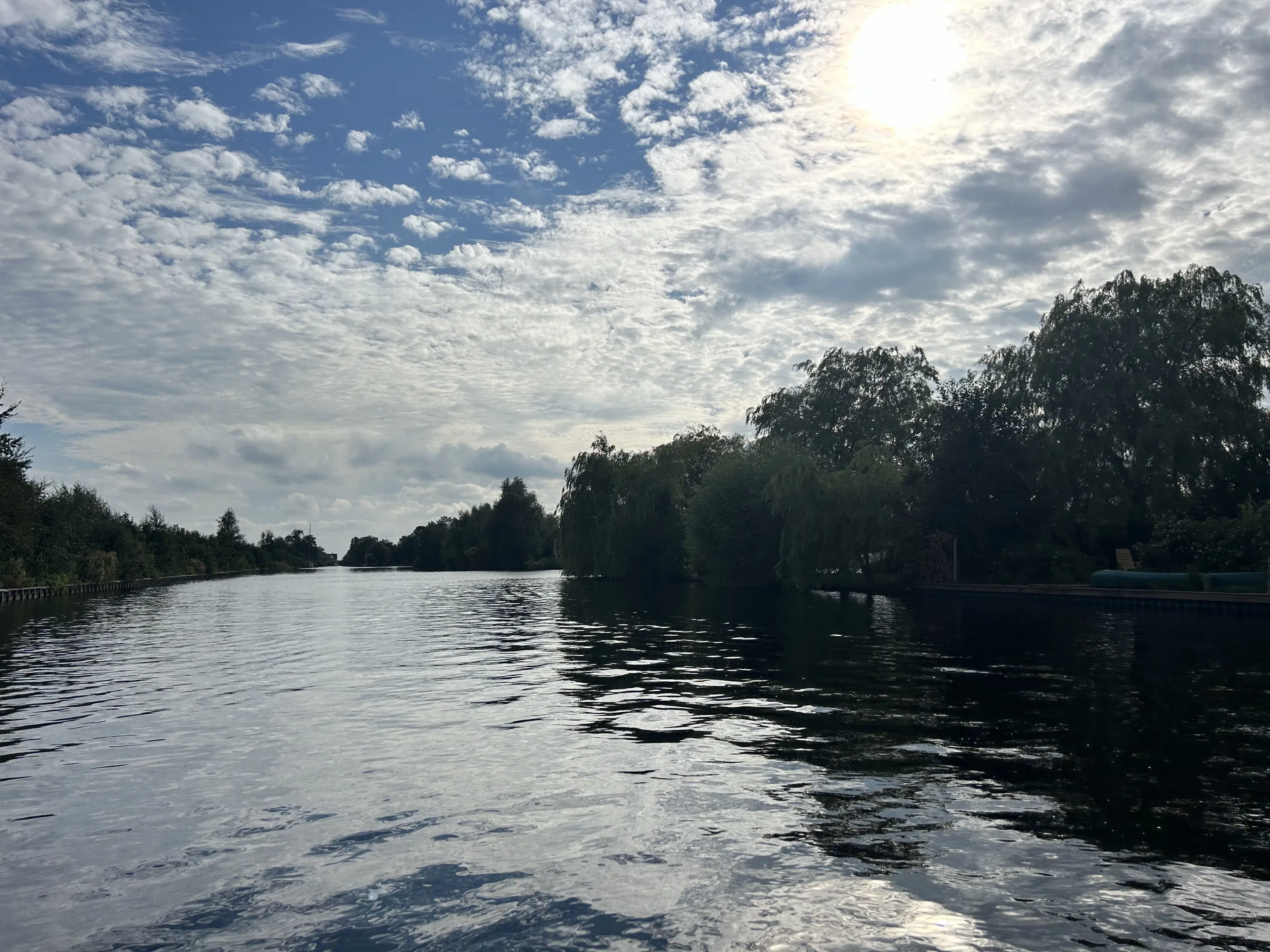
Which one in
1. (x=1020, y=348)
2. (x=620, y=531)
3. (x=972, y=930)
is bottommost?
(x=972, y=930)

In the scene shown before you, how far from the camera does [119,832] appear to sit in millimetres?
8344

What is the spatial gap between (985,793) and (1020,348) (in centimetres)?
5210

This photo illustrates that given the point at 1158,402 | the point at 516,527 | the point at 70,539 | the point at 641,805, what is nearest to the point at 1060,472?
the point at 1158,402

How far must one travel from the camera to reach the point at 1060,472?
50156 millimetres

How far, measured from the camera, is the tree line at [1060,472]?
1858 inches

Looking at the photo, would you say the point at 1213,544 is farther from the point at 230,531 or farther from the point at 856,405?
the point at 230,531

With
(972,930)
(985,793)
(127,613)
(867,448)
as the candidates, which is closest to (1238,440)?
(867,448)

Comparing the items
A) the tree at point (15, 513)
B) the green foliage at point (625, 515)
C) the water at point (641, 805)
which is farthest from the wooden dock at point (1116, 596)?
the tree at point (15, 513)

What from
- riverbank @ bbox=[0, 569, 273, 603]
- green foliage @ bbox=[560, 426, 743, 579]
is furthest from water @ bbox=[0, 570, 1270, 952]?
green foliage @ bbox=[560, 426, 743, 579]

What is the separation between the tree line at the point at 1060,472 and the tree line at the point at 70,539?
4012 centimetres

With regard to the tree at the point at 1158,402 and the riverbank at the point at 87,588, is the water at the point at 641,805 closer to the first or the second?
the tree at the point at 1158,402

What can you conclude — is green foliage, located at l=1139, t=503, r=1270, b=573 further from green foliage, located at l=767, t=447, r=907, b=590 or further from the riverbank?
the riverbank

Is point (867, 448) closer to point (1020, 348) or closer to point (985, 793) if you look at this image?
point (1020, 348)

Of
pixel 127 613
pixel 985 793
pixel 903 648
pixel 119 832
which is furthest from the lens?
pixel 127 613
